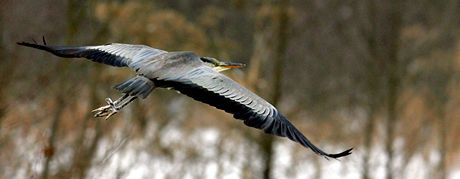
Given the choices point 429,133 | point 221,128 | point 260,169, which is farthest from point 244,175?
point 429,133

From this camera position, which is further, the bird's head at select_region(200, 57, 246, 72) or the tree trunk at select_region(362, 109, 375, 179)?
the tree trunk at select_region(362, 109, 375, 179)

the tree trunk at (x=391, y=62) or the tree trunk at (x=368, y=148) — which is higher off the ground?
the tree trunk at (x=391, y=62)

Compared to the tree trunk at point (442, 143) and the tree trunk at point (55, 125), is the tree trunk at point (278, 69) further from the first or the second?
the tree trunk at point (442, 143)

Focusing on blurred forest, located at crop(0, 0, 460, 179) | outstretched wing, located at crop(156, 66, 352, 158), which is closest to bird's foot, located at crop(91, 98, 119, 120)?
outstretched wing, located at crop(156, 66, 352, 158)

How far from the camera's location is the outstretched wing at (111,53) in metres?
9.12

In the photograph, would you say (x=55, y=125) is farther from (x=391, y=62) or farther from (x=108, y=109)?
(x=391, y=62)

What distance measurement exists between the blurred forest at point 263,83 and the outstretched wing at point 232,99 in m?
2.35

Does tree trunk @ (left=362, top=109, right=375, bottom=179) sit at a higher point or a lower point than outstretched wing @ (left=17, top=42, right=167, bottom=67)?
lower

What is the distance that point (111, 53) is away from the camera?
950 centimetres

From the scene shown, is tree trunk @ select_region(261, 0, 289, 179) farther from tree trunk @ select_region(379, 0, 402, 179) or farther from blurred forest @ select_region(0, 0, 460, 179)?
tree trunk @ select_region(379, 0, 402, 179)

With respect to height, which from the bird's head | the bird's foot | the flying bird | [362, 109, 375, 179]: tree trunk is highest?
the bird's head

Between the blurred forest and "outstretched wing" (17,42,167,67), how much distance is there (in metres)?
1.26

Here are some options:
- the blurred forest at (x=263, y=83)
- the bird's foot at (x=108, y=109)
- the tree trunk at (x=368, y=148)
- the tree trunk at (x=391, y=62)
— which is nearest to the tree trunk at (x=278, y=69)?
the blurred forest at (x=263, y=83)

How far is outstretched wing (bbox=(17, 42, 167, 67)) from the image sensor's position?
9.12m
